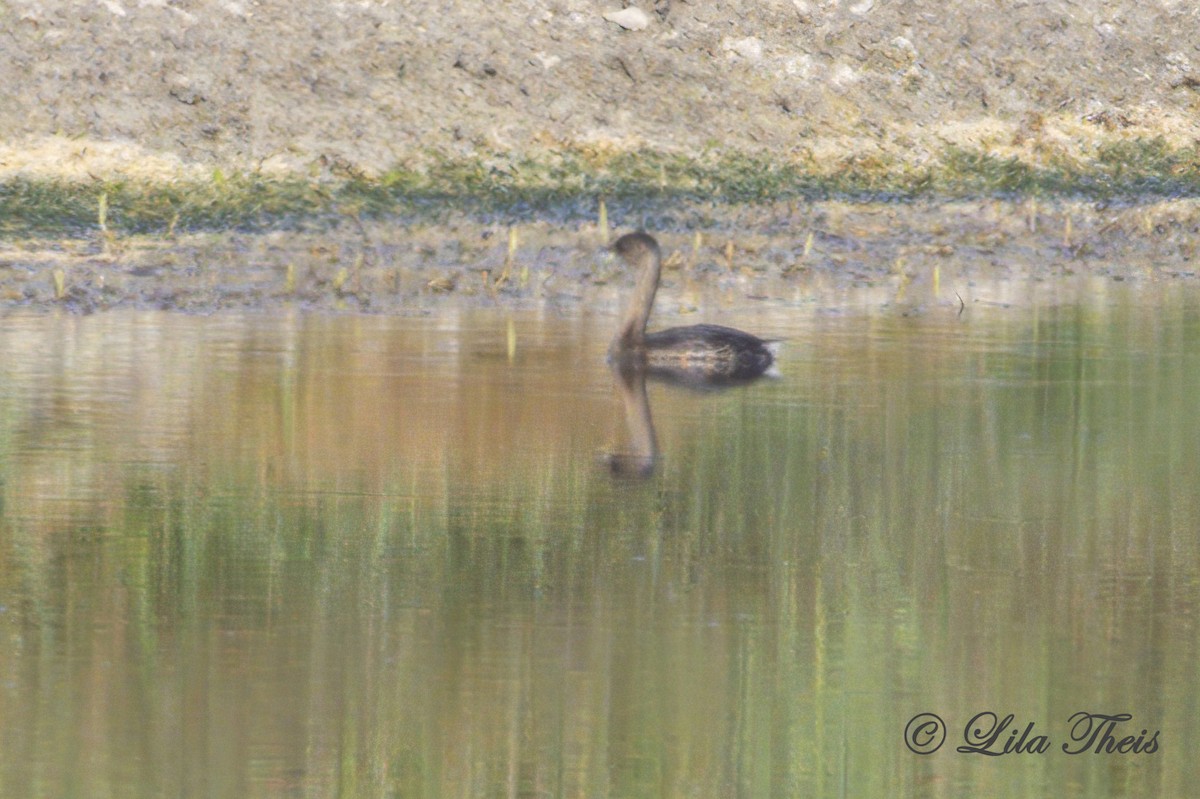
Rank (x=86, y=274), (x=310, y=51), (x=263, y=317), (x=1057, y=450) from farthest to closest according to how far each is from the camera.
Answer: (x=310, y=51), (x=86, y=274), (x=263, y=317), (x=1057, y=450)

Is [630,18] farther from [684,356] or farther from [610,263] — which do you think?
[684,356]

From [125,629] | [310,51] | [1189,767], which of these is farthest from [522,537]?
[310,51]

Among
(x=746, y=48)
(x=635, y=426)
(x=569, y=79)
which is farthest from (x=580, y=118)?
→ (x=635, y=426)

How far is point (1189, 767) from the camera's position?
740cm

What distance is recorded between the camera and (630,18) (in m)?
35.1

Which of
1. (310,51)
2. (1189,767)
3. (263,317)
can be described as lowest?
(1189,767)

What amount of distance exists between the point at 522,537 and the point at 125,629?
7.43 feet

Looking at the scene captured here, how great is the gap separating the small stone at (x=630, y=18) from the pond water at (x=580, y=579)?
19.0 m

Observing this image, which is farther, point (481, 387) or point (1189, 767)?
point (481, 387)

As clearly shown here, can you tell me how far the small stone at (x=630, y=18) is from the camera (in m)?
34.9

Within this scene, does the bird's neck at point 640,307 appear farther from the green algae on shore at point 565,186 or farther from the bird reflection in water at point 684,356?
the green algae on shore at point 565,186

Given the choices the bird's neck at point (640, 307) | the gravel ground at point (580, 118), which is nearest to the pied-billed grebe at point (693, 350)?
the bird's neck at point (640, 307)

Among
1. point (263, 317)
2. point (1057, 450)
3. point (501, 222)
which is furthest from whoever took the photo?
point (501, 222)

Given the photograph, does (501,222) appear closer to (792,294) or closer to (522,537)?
(792,294)
